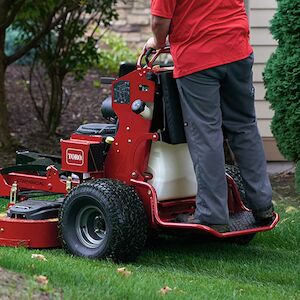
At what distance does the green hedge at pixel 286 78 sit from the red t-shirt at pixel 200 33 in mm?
2236

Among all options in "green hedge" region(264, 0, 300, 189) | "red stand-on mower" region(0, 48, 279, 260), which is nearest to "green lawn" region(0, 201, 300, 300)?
"red stand-on mower" region(0, 48, 279, 260)

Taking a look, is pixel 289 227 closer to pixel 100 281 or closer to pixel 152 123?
pixel 152 123

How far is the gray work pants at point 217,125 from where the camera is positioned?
5.77 meters

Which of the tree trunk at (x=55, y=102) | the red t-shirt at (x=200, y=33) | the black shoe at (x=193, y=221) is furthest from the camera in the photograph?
the tree trunk at (x=55, y=102)

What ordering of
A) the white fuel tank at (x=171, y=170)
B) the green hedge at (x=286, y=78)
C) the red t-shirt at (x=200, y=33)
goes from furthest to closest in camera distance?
1. the green hedge at (x=286, y=78)
2. the white fuel tank at (x=171, y=170)
3. the red t-shirt at (x=200, y=33)

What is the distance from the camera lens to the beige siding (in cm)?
999

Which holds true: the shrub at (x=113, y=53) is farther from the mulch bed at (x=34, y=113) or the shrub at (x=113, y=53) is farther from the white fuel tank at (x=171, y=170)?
the white fuel tank at (x=171, y=170)

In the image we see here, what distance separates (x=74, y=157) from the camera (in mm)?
6203

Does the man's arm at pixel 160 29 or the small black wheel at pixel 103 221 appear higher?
the man's arm at pixel 160 29

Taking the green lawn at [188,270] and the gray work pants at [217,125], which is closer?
the green lawn at [188,270]

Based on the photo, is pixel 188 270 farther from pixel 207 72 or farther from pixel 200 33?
pixel 200 33

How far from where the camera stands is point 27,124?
12.1 metres

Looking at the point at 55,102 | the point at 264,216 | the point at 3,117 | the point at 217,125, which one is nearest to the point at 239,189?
the point at 264,216

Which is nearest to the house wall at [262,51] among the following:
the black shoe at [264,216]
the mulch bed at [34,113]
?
the mulch bed at [34,113]
